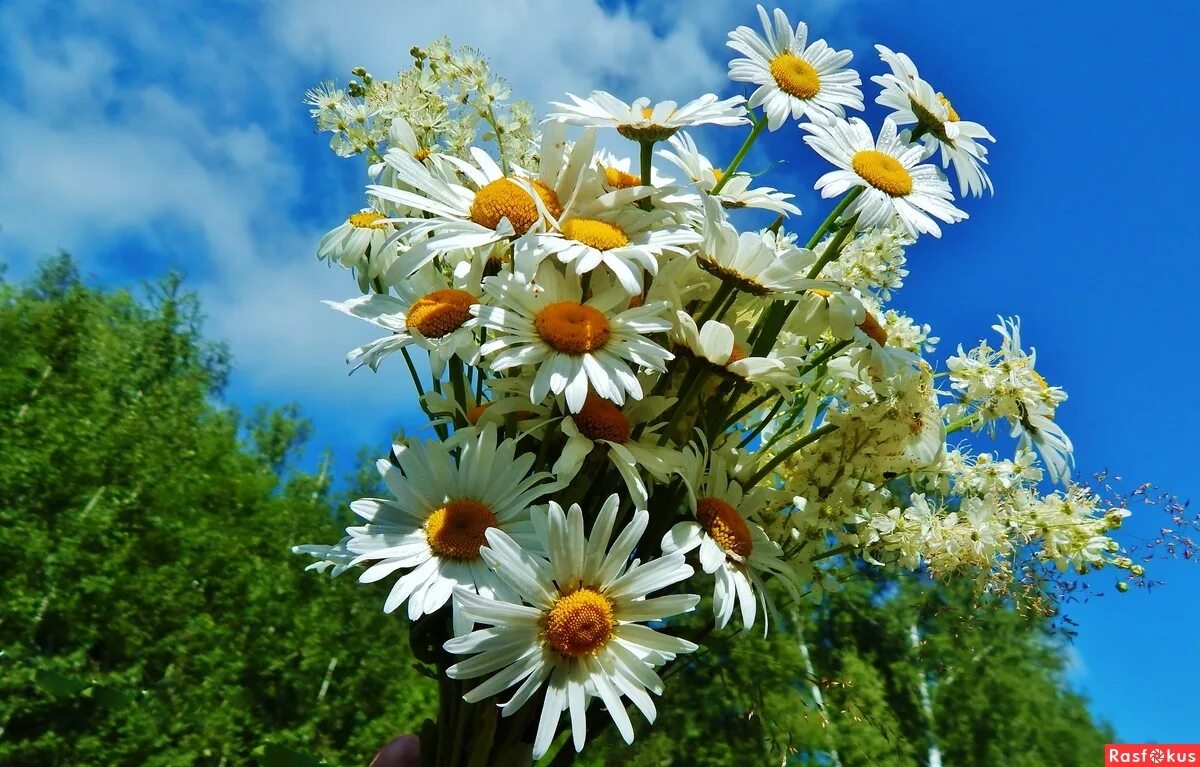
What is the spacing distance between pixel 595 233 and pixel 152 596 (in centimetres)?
641

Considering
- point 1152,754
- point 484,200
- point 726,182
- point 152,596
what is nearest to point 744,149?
point 726,182

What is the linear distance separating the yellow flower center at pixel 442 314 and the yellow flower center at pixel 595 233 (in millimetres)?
133

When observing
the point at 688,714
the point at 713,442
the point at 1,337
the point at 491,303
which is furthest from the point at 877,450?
the point at 1,337

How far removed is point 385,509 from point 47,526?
617 centimetres

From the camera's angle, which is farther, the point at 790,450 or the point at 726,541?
the point at 790,450

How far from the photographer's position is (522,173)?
3.04 feet

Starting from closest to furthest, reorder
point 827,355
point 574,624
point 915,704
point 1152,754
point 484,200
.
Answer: point 574,624, point 484,200, point 827,355, point 1152,754, point 915,704

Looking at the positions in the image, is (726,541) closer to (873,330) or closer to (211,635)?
(873,330)

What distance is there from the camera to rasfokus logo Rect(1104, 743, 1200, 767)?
3.68 metres

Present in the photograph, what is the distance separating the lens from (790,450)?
969 mm

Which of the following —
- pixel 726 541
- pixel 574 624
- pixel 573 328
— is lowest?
pixel 574 624

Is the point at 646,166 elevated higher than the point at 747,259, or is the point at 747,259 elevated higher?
the point at 646,166

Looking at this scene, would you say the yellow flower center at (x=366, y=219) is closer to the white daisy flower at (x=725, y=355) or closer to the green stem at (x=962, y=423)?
the white daisy flower at (x=725, y=355)

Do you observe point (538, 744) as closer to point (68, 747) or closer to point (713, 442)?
point (713, 442)
